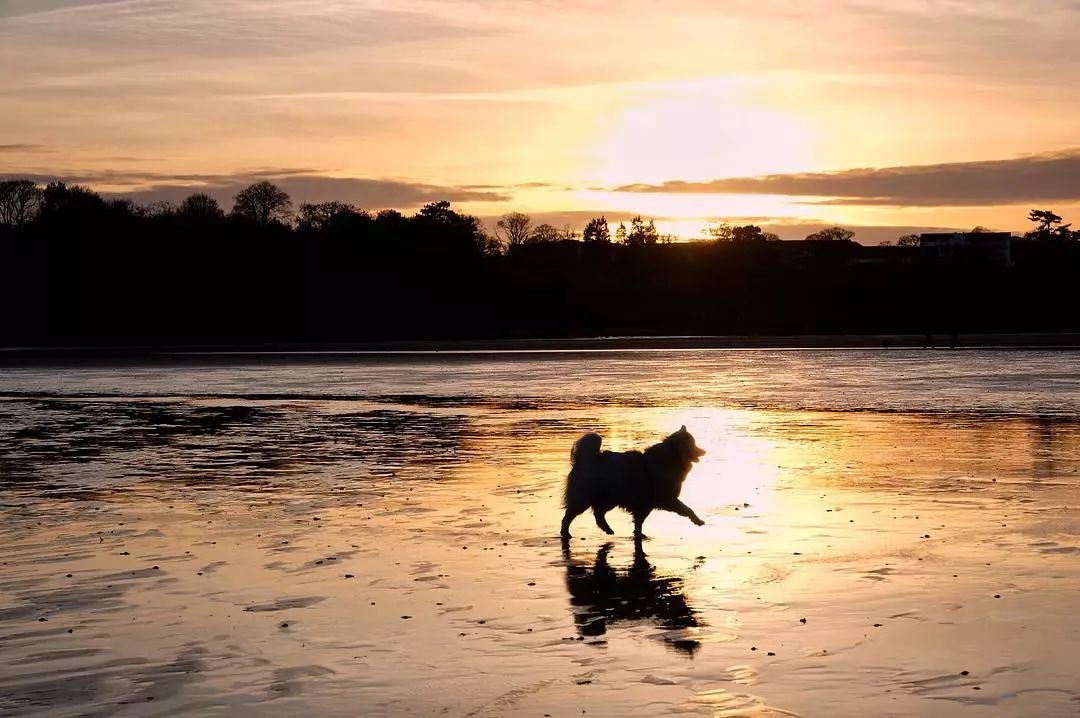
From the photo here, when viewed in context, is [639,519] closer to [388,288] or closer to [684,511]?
[684,511]

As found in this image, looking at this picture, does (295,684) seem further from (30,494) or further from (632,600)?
(30,494)

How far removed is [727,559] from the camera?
12.0 meters

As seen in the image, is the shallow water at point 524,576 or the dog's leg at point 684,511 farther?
the dog's leg at point 684,511

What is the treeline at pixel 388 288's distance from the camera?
132125 mm

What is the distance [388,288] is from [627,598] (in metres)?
141

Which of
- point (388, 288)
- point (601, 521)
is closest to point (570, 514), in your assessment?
point (601, 521)

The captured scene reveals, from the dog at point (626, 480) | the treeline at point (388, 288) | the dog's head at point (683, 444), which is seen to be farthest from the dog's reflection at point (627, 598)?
the treeline at point (388, 288)

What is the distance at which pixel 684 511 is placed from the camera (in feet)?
44.3

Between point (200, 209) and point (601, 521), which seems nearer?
point (601, 521)

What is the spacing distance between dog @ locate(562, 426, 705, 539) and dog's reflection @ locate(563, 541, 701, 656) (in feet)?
2.42

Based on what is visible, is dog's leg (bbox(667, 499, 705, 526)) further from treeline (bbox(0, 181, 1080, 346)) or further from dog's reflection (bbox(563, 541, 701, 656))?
treeline (bbox(0, 181, 1080, 346))

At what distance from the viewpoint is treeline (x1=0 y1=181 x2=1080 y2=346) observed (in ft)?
433

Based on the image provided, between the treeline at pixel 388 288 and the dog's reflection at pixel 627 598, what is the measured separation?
4098 inches

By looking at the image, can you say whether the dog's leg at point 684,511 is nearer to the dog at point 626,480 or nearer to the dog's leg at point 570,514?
the dog at point 626,480
